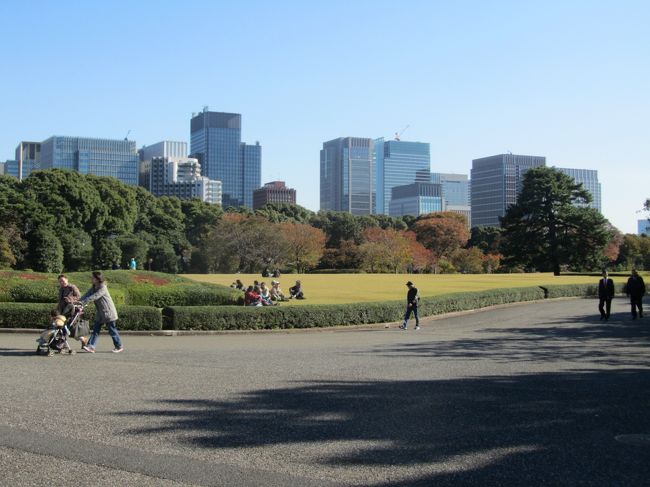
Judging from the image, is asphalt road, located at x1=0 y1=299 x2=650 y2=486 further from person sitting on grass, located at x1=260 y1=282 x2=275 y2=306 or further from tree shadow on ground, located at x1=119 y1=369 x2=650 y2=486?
person sitting on grass, located at x1=260 y1=282 x2=275 y2=306

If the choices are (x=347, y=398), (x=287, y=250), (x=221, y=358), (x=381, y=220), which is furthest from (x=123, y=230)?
(x=347, y=398)

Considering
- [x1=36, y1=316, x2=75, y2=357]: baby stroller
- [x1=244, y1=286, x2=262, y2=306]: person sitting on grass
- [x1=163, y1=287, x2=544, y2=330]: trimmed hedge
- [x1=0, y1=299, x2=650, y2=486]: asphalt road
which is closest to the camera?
[x1=0, y1=299, x2=650, y2=486]: asphalt road

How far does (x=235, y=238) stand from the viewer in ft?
226

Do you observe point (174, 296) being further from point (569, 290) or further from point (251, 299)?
point (569, 290)

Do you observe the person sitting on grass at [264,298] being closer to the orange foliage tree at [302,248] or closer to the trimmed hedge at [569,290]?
the trimmed hedge at [569,290]

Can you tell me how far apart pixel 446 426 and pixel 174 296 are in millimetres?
18437

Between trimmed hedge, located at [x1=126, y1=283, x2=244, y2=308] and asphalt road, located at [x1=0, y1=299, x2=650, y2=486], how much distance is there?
9.50 metres

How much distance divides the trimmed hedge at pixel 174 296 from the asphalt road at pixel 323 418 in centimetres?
950

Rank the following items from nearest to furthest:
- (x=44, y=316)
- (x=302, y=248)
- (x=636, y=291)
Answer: (x=44, y=316) → (x=636, y=291) → (x=302, y=248)

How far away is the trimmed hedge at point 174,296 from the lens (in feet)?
78.9

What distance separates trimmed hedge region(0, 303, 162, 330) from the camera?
64.6ft

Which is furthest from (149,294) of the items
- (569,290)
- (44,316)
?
(569,290)

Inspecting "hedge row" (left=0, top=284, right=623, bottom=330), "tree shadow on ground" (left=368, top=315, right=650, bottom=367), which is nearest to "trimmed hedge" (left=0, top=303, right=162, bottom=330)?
"hedge row" (left=0, top=284, right=623, bottom=330)

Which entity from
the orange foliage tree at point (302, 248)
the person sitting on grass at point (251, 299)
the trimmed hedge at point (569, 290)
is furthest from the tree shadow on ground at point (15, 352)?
the orange foliage tree at point (302, 248)
